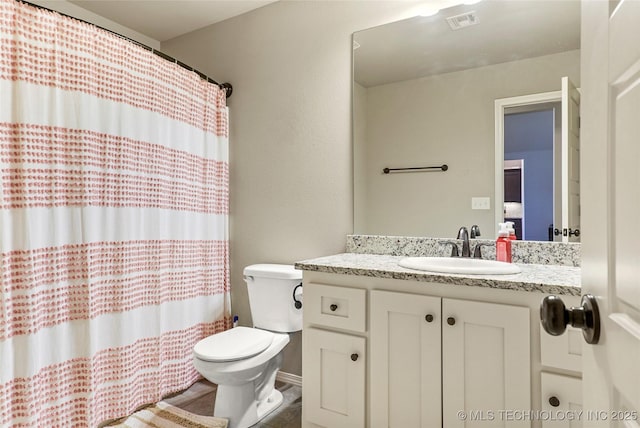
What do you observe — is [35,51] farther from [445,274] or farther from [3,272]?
[445,274]

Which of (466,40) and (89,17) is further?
(89,17)

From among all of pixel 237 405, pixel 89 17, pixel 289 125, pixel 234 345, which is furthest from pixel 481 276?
pixel 89 17

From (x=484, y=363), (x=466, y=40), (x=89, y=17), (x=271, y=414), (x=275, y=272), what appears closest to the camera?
(x=484, y=363)

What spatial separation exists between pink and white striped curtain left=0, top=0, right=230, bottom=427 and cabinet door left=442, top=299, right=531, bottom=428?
155 cm

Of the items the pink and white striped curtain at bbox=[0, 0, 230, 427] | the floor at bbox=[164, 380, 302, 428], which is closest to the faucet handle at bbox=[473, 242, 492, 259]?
the floor at bbox=[164, 380, 302, 428]

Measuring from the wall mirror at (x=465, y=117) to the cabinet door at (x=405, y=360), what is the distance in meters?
0.59

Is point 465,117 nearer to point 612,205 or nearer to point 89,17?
point 612,205

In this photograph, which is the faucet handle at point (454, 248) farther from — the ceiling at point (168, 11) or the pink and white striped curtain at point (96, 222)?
the ceiling at point (168, 11)

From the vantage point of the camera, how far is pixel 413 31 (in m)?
1.90

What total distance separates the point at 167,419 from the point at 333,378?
0.98 m

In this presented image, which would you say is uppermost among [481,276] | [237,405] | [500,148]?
[500,148]

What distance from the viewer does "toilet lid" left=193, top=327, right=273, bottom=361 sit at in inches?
64.9

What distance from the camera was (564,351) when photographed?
44.0 inches

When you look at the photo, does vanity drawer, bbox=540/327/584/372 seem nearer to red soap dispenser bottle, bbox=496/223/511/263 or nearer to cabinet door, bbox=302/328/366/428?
red soap dispenser bottle, bbox=496/223/511/263
